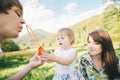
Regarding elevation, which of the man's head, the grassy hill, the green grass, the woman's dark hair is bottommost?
the green grass

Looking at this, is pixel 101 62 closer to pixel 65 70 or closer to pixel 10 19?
pixel 65 70

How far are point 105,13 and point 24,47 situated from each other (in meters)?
4.12

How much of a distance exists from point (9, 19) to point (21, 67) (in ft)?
17.8

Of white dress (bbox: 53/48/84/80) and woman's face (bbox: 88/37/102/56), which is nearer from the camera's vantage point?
woman's face (bbox: 88/37/102/56)

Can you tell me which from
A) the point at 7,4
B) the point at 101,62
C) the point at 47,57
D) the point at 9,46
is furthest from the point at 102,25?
the point at 7,4

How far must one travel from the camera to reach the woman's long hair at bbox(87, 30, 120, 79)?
3488mm

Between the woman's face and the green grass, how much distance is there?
86.6 inches

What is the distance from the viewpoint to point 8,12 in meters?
1.33

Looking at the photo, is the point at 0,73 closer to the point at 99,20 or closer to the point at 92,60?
the point at 92,60

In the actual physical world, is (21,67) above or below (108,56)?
below

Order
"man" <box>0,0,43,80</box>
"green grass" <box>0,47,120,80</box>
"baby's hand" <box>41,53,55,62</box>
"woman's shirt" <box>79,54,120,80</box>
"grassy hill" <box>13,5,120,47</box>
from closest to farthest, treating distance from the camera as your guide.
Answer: "man" <box>0,0,43,80</box> < "baby's hand" <box>41,53,55,62</box> < "woman's shirt" <box>79,54,120,80</box> < "green grass" <box>0,47,120,80</box> < "grassy hill" <box>13,5,120,47</box>

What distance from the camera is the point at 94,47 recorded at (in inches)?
135

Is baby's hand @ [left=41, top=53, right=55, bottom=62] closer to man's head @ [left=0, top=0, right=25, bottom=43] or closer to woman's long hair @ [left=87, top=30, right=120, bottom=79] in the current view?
woman's long hair @ [left=87, top=30, right=120, bottom=79]

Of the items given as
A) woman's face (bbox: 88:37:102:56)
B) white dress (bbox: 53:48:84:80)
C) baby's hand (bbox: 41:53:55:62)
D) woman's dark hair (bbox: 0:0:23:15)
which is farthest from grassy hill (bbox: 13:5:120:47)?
woman's dark hair (bbox: 0:0:23:15)
